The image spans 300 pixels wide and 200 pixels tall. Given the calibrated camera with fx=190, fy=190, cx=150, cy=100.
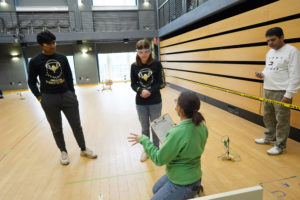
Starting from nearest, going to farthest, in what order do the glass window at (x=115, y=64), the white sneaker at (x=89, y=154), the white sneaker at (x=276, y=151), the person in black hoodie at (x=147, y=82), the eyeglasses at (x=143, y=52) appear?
the eyeglasses at (x=143, y=52), the person in black hoodie at (x=147, y=82), the white sneaker at (x=276, y=151), the white sneaker at (x=89, y=154), the glass window at (x=115, y=64)

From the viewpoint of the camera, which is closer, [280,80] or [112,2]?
[280,80]

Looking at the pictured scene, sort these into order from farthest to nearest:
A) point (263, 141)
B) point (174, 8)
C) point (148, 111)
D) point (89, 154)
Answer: point (174, 8) < point (263, 141) < point (89, 154) < point (148, 111)

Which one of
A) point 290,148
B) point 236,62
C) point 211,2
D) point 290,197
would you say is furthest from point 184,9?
point 290,197

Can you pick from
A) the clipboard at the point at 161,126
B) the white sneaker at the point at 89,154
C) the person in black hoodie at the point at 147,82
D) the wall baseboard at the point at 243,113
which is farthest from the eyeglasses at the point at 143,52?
the wall baseboard at the point at 243,113

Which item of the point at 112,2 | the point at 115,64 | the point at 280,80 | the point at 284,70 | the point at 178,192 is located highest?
the point at 112,2

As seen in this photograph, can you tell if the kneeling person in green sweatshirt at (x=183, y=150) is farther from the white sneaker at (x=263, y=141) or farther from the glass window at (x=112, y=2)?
the glass window at (x=112, y=2)

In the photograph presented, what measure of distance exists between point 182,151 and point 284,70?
182cm

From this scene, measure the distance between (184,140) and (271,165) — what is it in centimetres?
166

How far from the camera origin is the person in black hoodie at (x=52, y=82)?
2061mm

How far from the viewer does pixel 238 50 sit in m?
3.94

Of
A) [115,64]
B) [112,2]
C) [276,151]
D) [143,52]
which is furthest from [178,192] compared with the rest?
[112,2]

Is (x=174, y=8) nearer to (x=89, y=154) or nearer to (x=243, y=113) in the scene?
(x=243, y=113)

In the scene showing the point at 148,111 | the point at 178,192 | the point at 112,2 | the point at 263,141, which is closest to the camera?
the point at 178,192

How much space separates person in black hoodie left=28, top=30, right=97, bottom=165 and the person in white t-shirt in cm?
239
